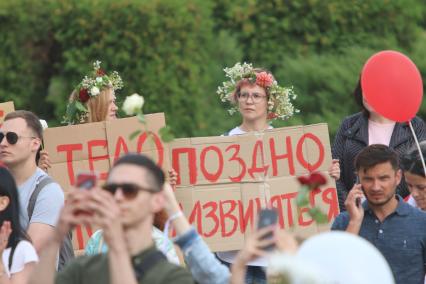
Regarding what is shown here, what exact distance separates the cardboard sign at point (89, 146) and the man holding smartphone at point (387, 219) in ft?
4.83

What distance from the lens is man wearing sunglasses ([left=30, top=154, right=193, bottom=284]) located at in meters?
5.26

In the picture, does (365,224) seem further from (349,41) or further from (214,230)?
(349,41)

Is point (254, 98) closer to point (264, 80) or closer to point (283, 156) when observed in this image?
point (264, 80)

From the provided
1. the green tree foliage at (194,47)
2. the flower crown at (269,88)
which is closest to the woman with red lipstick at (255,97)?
the flower crown at (269,88)

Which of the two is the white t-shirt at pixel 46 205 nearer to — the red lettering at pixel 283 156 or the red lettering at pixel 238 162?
the red lettering at pixel 238 162

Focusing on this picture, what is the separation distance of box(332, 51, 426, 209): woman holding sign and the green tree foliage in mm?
4574

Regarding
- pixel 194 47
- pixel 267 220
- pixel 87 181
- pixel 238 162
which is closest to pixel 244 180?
pixel 238 162

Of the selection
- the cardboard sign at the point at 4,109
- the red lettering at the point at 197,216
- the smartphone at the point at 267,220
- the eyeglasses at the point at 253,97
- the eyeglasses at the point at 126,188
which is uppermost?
the cardboard sign at the point at 4,109

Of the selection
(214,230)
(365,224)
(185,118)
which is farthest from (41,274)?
(185,118)

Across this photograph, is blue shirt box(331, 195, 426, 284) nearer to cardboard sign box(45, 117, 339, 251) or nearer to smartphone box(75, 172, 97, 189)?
cardboard sign box(45, 117, 339, 251)

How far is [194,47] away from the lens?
13.9 m

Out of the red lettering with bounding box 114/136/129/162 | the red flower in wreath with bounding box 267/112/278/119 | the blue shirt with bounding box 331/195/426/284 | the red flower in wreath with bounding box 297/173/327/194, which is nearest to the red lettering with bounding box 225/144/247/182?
the red lettering with bounding box 114/136/129/162

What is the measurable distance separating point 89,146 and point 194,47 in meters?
5.54

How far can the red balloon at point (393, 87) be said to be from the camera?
26.8ft
